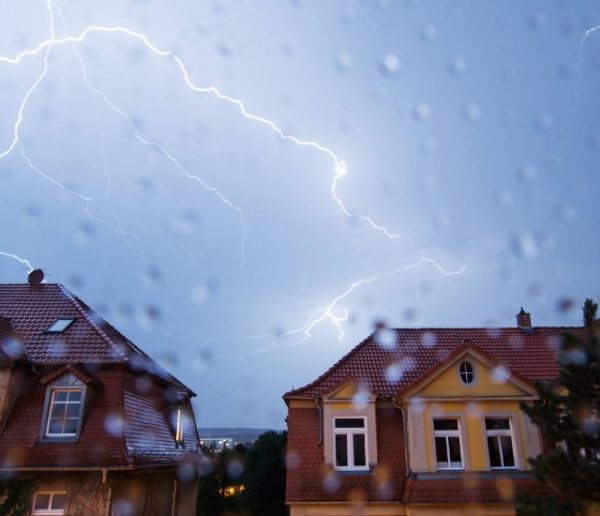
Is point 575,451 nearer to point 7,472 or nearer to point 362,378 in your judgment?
point 362,378

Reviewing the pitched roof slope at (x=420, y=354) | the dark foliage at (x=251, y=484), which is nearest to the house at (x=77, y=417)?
the pitched roof slope at (x=420, y=354)

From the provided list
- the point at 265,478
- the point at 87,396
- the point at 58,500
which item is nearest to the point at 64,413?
the point at 87,396

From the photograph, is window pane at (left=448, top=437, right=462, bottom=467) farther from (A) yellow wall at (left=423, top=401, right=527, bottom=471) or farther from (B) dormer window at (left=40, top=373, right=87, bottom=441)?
(B) dormer window at (left=40, top=373, right=87, bottom=441)

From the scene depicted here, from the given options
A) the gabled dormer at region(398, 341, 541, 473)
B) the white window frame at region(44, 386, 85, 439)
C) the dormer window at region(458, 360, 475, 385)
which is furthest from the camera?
the dormer window at region(458, 360, 475, 385)

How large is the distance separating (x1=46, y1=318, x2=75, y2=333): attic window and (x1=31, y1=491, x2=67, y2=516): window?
504 cm

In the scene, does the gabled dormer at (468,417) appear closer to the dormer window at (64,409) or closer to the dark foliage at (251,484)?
the dormer window at (64,409)

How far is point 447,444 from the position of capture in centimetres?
1454

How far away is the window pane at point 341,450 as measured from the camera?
48.9 feet

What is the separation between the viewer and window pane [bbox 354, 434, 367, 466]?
1488 centimetres

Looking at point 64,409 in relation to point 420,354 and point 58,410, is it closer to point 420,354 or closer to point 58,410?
point 58,410

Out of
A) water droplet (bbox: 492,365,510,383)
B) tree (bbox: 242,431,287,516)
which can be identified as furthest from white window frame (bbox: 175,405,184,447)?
tree (bbox: 242,431,287,516)

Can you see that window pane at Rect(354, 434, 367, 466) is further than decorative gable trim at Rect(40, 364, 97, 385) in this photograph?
Yes

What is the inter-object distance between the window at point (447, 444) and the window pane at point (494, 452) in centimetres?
93

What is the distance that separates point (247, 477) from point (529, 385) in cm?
2759
